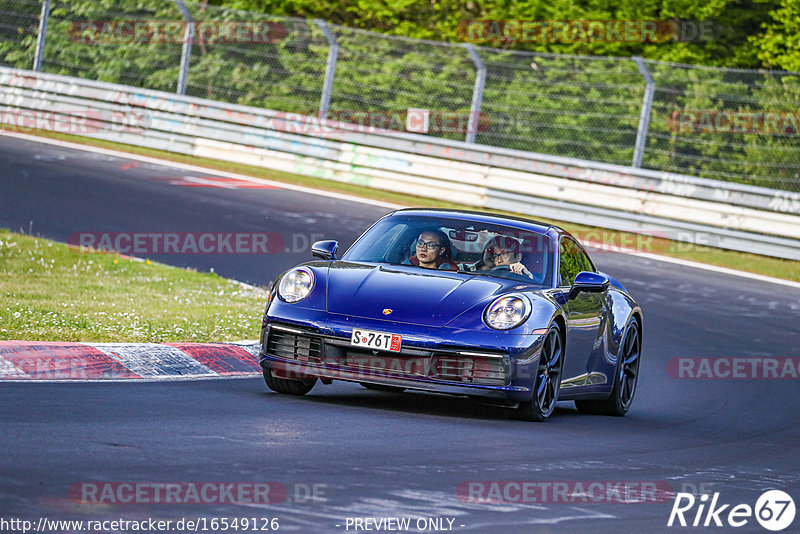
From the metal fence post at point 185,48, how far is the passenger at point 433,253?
14390 millimetres

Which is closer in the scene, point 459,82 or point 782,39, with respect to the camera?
point 459,82

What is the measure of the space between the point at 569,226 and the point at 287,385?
466 inches

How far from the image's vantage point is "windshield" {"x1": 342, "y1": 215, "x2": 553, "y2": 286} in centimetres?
906

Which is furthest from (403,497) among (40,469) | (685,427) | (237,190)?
(237,190)

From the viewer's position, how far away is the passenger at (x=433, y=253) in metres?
9.06

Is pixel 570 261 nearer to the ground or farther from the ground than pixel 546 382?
farther from the ground

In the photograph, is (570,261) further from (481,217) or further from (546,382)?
(546,382)

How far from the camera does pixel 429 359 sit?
26.1 feet

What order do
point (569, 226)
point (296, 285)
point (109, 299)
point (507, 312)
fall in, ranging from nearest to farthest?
point (507, 312) < point (296, 285) < point (109, 299) < point (569, 226)

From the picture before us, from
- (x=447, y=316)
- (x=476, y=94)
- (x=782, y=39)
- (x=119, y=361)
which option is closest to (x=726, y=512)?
(x=447, y=316)

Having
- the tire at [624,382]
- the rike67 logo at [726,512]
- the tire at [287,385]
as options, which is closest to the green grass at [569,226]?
the tire at [624,382]

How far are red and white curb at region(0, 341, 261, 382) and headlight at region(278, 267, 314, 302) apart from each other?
3.72 ft

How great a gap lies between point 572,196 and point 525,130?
1537 mm

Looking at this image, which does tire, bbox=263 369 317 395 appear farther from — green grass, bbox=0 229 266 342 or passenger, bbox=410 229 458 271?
green grass, bbox=0 229 266 342
